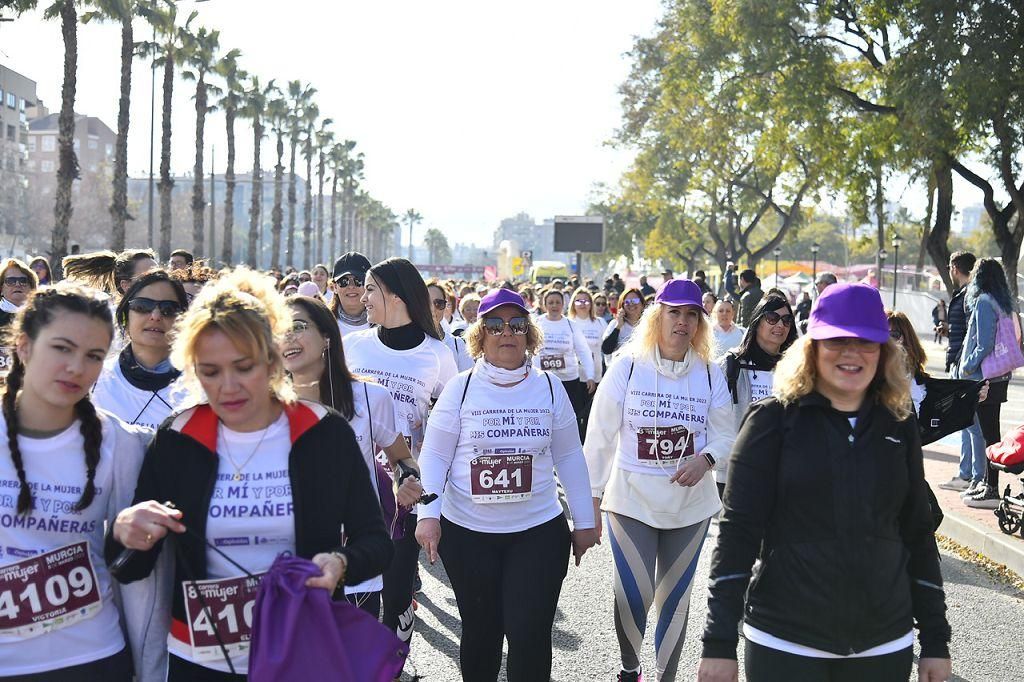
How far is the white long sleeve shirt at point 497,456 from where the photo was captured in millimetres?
4812

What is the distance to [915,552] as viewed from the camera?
3.42 meters

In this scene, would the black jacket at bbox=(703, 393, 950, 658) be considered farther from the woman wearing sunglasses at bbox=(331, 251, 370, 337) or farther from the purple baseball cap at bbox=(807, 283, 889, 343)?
the woman wearing sunglasses at bbox=(331, 251, 370, 337)

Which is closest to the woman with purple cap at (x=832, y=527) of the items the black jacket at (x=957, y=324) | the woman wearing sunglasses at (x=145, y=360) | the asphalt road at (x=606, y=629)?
the woman wearing sunglasses at (x=145, y=360)

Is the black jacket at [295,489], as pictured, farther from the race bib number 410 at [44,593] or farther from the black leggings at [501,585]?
the black leggings at [501,585]

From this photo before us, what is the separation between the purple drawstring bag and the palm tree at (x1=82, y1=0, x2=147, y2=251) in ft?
99.0

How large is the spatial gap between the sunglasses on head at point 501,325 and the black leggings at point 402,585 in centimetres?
110

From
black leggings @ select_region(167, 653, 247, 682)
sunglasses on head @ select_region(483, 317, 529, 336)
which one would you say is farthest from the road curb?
black leggings @ select_region(167, 653, 247, 682)

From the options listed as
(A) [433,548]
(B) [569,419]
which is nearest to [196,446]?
(A) [433,548]

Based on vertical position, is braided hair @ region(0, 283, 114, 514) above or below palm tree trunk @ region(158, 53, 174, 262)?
below

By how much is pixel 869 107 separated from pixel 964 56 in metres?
3.42

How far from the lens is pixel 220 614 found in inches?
118

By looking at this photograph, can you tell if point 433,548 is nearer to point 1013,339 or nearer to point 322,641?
point 322,641

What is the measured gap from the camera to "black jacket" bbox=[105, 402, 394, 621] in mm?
3006

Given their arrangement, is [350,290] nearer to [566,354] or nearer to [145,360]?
[145,360]
